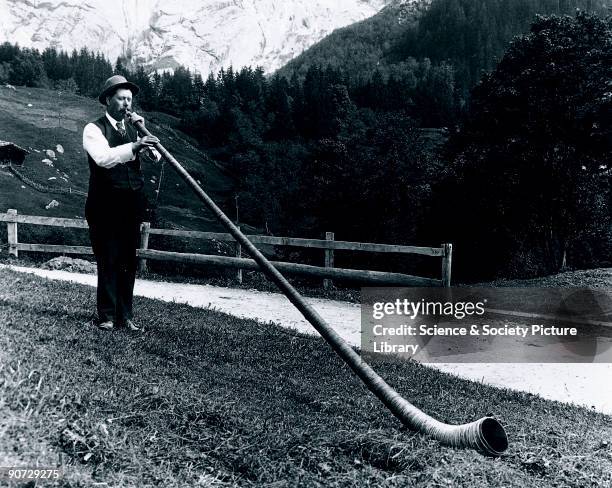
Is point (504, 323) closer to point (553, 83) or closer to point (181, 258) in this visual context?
point (181, 258)

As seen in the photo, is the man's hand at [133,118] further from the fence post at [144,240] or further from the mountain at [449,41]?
the mountain at [449,41]

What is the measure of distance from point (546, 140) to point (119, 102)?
21.2 meters

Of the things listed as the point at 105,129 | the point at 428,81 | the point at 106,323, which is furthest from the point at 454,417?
the point at 428,81

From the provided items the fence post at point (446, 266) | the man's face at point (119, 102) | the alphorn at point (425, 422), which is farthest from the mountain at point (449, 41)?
the alphorn at point (425, 422)

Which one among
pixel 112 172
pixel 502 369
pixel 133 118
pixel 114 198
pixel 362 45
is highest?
pixel 362 45

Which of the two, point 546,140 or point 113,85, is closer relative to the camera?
point 113,85

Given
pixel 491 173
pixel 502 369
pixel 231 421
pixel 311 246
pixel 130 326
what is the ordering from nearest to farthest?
1. pixel 231 421
2. pixel 130 326
3. pixel 502 369
4. pixel 311 246
5. pixel 491 173

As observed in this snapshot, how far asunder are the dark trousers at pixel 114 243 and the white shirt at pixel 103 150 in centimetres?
37

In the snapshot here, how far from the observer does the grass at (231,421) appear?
11.1ft

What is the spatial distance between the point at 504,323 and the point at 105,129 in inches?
292

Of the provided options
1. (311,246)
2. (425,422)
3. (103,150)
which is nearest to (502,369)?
(425,422)

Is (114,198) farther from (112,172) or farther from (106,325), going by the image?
(106,325)

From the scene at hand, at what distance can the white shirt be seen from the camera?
5.53 m

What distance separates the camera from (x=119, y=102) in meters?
5.83
